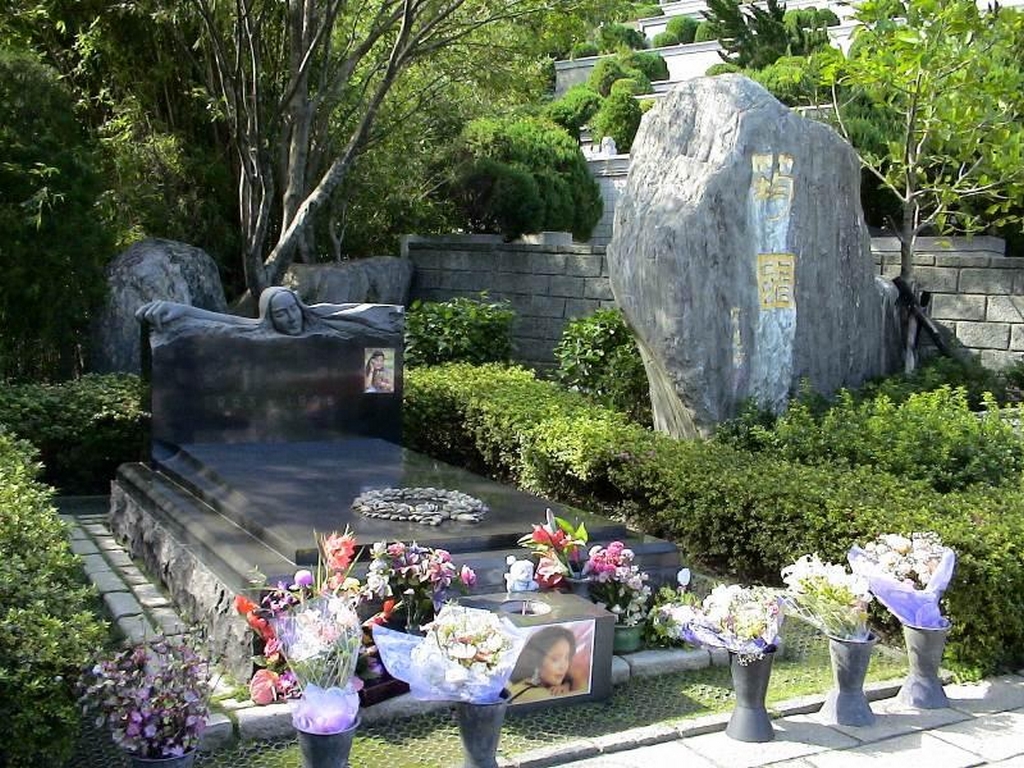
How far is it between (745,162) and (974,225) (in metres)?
3.70

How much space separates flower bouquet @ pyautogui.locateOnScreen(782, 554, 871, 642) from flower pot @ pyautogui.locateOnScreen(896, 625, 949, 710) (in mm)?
282

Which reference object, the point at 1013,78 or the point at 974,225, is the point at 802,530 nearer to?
the point at 1013,78

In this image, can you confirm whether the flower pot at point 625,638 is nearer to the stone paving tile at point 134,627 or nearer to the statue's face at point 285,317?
the stone paving tile at point 134,627

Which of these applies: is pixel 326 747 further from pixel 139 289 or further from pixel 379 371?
pixel 139 289

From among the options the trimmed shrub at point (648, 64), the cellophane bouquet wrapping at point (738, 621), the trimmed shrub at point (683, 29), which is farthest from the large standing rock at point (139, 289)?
the trimmed shrub at point (683, 29)

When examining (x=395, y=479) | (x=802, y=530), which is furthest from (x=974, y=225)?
(x=395, y=479)

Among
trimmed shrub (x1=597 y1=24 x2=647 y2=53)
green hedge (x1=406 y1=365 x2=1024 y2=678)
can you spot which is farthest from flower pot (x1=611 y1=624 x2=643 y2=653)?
trimmed shrub (x1=597 y1=24 x2=647 y2=53)

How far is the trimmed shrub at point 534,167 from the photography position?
14375 millimetres

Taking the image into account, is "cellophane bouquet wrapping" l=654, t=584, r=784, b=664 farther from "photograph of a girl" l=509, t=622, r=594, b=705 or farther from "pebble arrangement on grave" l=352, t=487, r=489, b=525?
"pebble arrangement on grave" l=352, t=487, r=489, b=525

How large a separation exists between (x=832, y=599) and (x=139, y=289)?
8241 millimetres

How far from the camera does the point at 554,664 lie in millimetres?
4172

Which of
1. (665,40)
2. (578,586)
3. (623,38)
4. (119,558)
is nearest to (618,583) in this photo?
(578,586)

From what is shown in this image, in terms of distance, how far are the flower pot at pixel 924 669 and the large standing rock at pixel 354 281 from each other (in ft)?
29.3

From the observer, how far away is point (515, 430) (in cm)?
786
